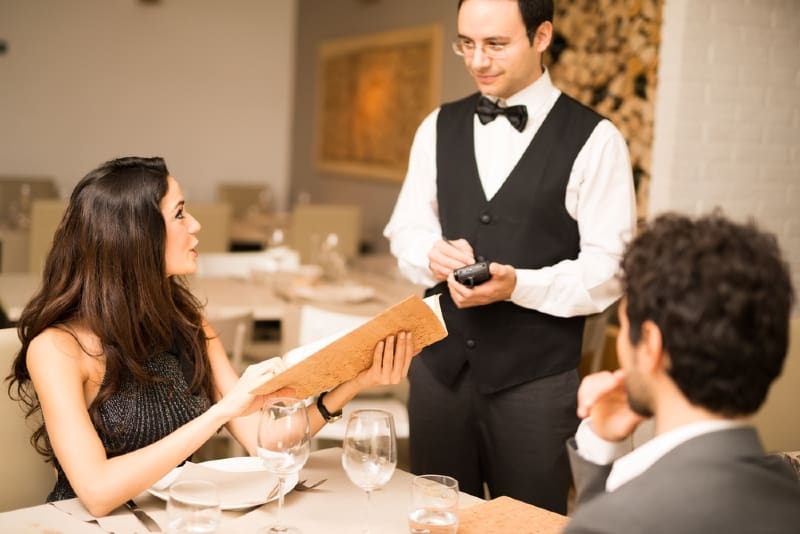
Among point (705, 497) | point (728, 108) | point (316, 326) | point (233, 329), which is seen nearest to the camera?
point (705, 497)

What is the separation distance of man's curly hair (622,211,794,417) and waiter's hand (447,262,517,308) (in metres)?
0.96

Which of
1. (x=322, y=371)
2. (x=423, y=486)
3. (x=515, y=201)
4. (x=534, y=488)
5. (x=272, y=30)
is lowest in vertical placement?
(x=534, y=488)

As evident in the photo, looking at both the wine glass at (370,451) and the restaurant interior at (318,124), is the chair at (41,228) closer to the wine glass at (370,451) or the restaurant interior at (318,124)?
the restaurant interior at (318,124)

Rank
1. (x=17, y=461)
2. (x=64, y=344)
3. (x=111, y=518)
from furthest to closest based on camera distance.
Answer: (x=17, y=461)
(x=64, y=344)
(x=111, y=518)

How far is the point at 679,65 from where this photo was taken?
400cm

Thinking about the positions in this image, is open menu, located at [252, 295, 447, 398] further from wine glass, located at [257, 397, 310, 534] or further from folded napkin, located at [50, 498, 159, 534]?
folded napkin, located at [50, 498, 159, 534]

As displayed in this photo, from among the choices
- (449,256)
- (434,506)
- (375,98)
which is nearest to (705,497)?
(434,506)

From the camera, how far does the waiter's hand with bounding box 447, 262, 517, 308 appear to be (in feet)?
7.02

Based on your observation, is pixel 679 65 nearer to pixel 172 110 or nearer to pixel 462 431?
pixel 462 431

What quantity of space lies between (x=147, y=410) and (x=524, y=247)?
3.20 feet

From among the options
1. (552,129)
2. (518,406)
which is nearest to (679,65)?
(552,129)

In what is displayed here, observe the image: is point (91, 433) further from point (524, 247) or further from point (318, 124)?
point (318, 124)

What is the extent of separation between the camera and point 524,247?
90.5 inches

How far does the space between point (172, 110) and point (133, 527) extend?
5.83 m
